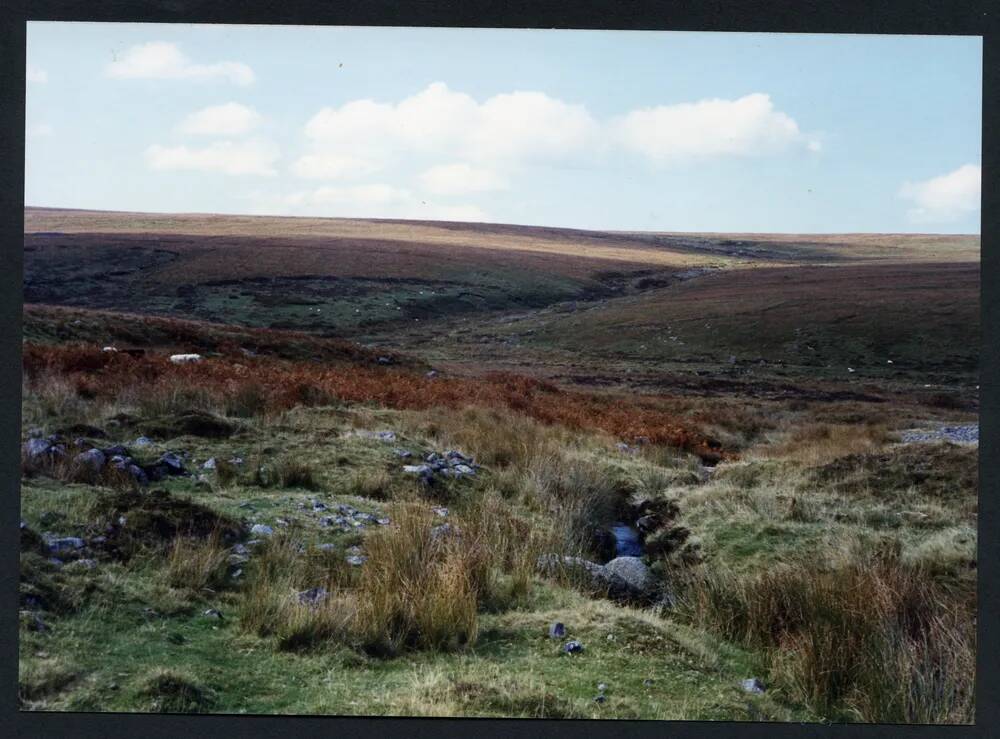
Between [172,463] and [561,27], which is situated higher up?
[561,27]

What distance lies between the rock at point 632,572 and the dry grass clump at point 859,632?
Answer: 425 millimetres

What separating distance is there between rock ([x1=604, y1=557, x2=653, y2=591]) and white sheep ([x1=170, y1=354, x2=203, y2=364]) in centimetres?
738

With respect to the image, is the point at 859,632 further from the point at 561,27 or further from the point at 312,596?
the point at 561,27

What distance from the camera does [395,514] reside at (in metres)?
7.31

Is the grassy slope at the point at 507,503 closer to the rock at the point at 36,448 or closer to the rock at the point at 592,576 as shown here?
the rock at the point at 592,576

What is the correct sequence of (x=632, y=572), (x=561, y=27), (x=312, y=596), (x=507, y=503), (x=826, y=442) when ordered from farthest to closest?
(x=826, y=442), (x=507, y=503), (x=632, y=572), (x=312, y=596), (x=561, y=27)

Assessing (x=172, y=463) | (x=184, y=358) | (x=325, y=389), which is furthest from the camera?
(x=184, y=358)

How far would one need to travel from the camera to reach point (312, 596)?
6.24 m

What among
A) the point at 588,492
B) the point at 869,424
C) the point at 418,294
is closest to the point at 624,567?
the point at 588,492

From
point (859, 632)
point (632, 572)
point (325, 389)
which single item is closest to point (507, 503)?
point (632, 572)

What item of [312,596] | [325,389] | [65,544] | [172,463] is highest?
[325,389]

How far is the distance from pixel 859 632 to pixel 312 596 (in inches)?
149

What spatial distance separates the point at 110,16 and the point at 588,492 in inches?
235

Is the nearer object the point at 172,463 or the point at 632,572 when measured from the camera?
the point at 632,572
